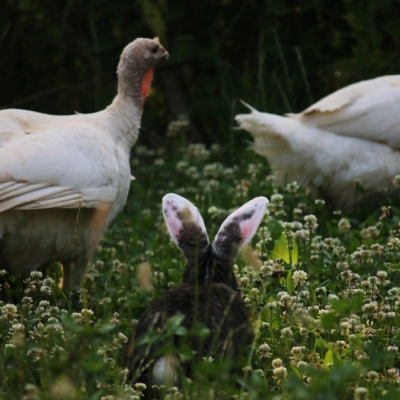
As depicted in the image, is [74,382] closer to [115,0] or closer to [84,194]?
[84,194]

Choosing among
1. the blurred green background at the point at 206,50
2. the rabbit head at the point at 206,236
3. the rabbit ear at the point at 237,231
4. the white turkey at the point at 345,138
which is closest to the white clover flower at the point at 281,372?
the rabbit head at the point at 206,236

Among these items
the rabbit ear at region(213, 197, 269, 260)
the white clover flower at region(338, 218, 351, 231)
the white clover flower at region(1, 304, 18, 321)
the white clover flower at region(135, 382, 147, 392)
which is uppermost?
the rabbit ear at region(213, 197, 269, 260)

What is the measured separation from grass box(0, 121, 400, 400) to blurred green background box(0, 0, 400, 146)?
161 cm

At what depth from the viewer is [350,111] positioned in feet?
19.0

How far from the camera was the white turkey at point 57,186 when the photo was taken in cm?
418

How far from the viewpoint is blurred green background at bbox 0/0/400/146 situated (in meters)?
7.96

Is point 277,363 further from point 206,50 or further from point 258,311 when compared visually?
point 206,50

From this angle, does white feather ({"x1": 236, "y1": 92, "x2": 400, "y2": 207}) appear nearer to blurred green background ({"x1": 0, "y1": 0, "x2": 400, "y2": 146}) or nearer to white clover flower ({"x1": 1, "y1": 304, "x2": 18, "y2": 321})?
blurred green background ({"x1": 0, "y1": 0, "x2": 400, "y2": 146})

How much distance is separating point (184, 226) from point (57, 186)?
2.23 ft

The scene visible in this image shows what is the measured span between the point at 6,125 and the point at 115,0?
14.2 ft

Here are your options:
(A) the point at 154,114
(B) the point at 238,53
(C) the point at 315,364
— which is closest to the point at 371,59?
(B) the point at 238,53

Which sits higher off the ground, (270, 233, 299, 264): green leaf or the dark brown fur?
the dark brown fur

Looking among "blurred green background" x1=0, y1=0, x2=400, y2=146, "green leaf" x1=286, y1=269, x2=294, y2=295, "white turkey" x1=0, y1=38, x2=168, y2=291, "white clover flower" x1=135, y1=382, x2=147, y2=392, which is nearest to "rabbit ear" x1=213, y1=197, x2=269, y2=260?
"green leaf" x1=286, y1=269, x2=294, y2=295

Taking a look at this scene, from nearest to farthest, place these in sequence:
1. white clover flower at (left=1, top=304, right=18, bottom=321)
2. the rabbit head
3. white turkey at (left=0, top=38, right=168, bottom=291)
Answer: white clover flower at (left=1, top=304, right=18, bottom=321), the rabbit head, white turkey at (left=0, top=38, right=168, bottom=291)
